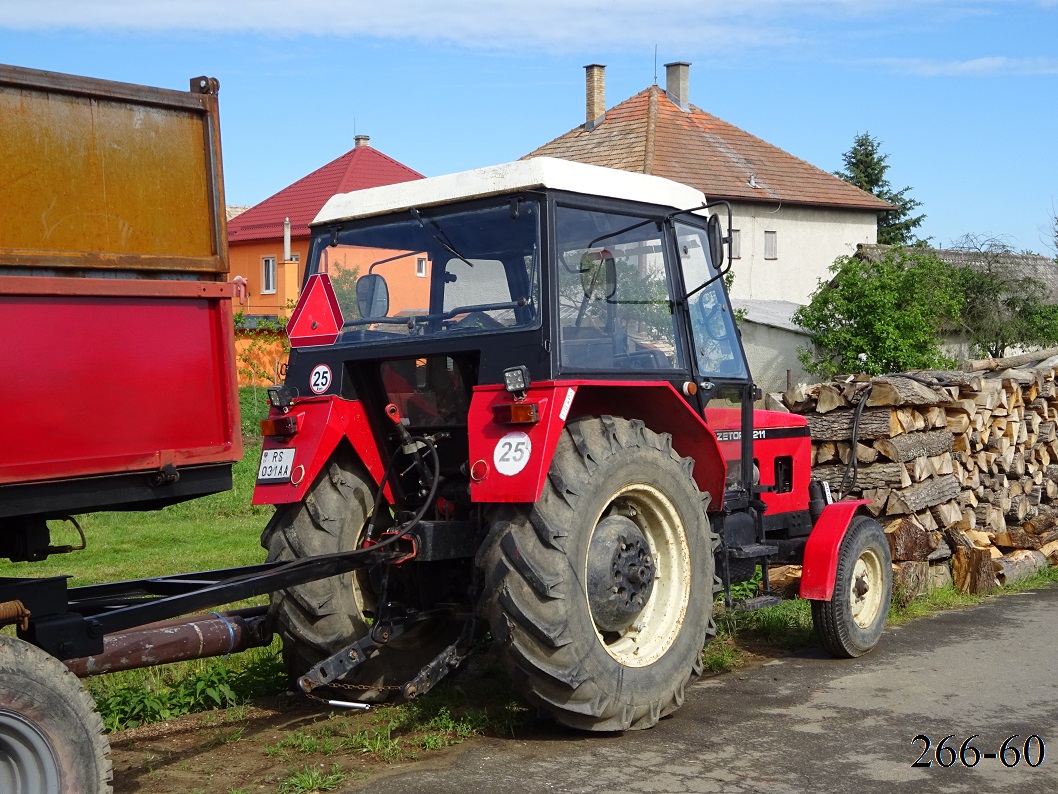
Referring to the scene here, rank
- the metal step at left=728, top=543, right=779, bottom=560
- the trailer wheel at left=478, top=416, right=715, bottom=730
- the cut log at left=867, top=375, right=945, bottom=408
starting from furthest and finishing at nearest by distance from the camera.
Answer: the cut log at left=867, top=375, right=945, bottom=408 → the metal step at left=728, top=543, right=779, bottom=560 → the trailer wheel at left=478, top=416, right=715, bottom=730

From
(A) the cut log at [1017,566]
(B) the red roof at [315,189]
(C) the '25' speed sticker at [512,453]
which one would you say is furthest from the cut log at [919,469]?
(B) the red roof at [315,189]

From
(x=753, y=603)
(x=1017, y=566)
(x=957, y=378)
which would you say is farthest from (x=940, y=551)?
(x=753, y=603)

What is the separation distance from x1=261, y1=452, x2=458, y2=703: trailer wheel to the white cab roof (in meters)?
1.31

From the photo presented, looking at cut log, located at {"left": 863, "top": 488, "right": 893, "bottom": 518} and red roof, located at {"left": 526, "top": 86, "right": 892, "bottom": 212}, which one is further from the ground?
red roof, located at {"left": 526, "top": 86, "right": 892, "bottom": 212}

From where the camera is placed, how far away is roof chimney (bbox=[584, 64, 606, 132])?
3656 cm

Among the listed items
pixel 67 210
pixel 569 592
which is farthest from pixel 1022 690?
pixel 67 210

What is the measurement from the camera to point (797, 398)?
10.1 metres

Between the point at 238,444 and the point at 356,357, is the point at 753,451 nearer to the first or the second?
the point at 356,357

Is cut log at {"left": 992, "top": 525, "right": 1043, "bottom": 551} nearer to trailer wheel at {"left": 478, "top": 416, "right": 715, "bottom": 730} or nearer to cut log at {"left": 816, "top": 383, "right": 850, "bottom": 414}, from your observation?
cut log at {"left": 816, "top": 383, "right": 850, "bottom": 414}

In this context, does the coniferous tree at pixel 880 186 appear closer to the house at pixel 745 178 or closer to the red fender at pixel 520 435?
the house at pixel 745 178

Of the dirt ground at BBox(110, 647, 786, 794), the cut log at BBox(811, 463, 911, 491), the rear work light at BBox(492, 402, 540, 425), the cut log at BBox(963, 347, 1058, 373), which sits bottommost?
the dirt ground at BBox(110, 647, 786, 794)

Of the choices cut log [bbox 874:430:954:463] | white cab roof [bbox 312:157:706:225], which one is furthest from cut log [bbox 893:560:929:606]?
white cab roof [bbox 312:157:706:225]

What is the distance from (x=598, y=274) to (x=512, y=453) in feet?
3.80

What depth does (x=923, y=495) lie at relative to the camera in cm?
973
